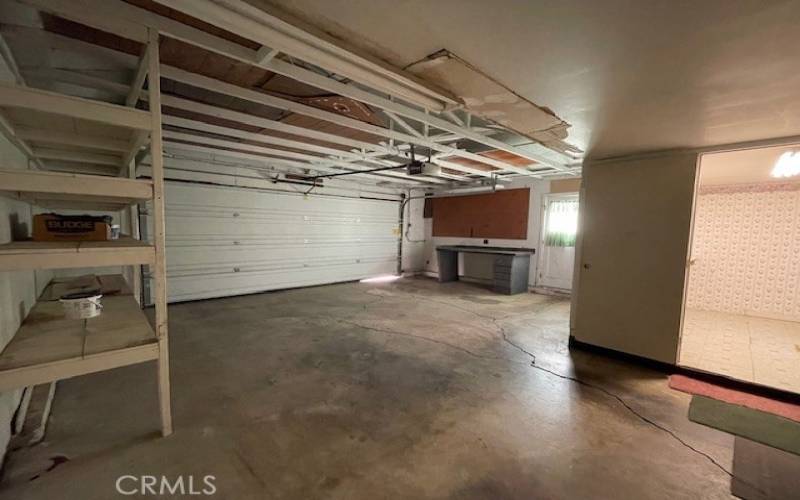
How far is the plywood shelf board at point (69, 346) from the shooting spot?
1.45m

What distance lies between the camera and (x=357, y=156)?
461 centimetres

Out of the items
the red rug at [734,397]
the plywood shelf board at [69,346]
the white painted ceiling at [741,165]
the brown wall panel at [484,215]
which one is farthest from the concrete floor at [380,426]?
the brown wall panel at [484,215]

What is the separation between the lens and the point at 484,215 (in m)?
7.71

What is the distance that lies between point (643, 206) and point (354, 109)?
2947 mm

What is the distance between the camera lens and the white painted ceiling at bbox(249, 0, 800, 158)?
1.13 meters

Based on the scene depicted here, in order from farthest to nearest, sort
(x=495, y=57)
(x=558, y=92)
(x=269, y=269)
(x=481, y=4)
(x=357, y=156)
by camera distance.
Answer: (x=269, y=269) → (x=357, y=156) → (x=558, y=92) → (x=495, y=57) → (x=481, y=4)

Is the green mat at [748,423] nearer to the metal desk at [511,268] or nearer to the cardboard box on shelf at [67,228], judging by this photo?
→ the metal desk at [511,268]

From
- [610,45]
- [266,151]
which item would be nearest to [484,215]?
[266,151]

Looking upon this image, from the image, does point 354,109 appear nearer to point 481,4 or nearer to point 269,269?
point 481,4

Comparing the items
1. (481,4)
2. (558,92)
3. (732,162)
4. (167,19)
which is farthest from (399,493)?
(732,162)

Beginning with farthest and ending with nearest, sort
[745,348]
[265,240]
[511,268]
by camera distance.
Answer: [511,268]
[265,240]
[745,348]

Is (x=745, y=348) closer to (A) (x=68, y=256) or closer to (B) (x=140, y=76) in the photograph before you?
(A) (x=68, y=256)

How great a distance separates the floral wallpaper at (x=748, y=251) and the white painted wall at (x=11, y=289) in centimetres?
689

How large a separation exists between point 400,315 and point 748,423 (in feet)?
11.7
